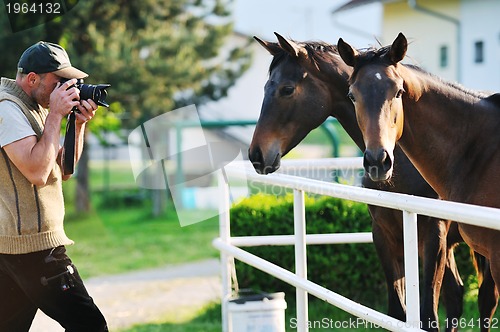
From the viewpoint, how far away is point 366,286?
272 inches

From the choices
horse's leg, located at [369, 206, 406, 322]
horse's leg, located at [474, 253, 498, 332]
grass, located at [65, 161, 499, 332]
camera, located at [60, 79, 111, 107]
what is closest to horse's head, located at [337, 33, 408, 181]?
horse's leg, located at [369, 206, 406, 322]

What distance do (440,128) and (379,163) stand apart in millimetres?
583

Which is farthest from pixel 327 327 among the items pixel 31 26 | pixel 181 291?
pixel 31 26

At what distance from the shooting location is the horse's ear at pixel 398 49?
372 cm

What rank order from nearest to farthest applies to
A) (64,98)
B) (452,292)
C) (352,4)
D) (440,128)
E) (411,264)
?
(411,264)
(64,98)
(440,128)
(452,292)
(352,4)

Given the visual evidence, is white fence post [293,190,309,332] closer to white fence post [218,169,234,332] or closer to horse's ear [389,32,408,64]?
horse's ear [389,32,408,64]

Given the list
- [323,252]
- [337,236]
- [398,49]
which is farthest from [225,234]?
[398,49]

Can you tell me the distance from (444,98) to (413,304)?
4.04 feet

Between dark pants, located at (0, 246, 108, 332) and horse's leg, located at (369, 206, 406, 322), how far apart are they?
1.70 meters

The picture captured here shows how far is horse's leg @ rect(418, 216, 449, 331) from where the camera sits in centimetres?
435

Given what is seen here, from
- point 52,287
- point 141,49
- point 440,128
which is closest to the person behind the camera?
point 52,287

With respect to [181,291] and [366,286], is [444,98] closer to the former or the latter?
[366,286]

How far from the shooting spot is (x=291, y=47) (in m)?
4.37

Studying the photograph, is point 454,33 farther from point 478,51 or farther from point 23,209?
point 23,209
